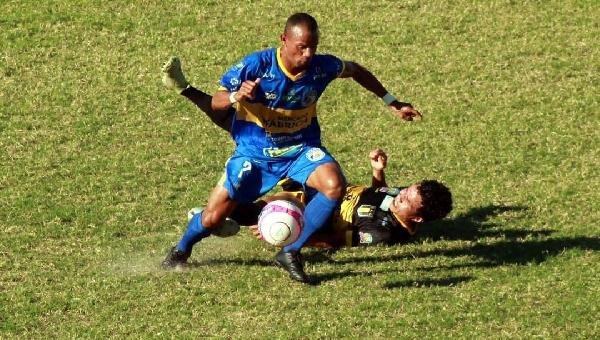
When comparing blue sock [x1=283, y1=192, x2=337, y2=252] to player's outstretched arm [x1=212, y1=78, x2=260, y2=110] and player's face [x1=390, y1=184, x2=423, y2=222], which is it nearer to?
player's face [x1=390, y1=184, x2=423, y2=222]

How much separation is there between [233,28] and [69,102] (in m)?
2.94

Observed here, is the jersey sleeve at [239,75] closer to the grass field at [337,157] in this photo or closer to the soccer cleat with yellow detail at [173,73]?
the soccer cleat with yellow detail at [173,73]

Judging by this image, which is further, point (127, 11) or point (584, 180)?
point (127, 11)

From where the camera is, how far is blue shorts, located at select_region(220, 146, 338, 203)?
13062 millimetres

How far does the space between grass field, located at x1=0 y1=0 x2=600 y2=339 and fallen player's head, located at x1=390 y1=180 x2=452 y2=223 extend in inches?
14.7

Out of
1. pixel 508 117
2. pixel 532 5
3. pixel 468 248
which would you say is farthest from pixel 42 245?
pixel 532 5

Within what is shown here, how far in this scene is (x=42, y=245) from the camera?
1409cm

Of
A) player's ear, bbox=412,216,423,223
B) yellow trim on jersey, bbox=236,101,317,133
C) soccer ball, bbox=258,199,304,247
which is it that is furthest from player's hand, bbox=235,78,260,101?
player's ear, bbox=412,216,423,223

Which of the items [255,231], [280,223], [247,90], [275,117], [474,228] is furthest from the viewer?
[474,228]

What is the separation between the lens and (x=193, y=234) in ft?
43.7

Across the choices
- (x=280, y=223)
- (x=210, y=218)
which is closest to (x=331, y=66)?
(x=280, y=223)

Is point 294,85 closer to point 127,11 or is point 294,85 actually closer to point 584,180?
point 584,180

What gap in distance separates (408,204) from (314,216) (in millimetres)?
1155

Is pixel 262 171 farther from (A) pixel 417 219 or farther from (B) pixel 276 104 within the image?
(A) pixel 417 219
